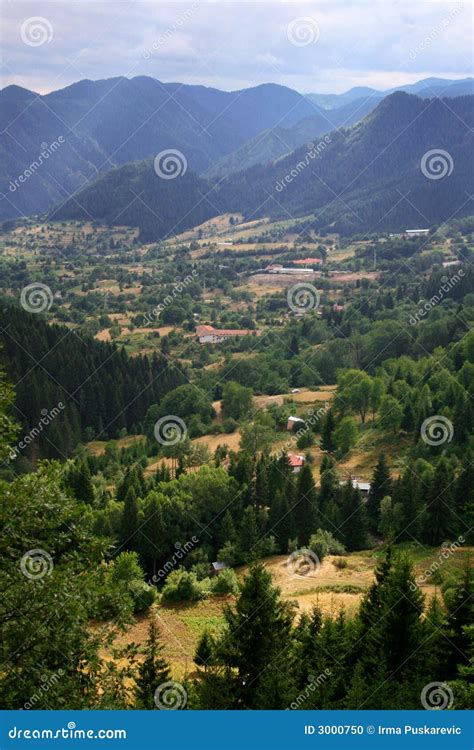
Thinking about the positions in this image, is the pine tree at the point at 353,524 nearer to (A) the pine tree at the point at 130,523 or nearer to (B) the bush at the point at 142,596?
(A) the pine tree at the point at 130,523

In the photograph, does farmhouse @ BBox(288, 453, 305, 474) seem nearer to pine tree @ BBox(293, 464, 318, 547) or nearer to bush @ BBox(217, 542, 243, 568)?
pine tree @ BBox(293, 464, 318, 547)

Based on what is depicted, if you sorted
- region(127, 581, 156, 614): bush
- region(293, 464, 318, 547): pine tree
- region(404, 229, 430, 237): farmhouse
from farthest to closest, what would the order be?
region(404, 229, 430, 237): farmhouse
region(293, 464, 318, 547): pine tree
region(127, 581, 156, 614): bush

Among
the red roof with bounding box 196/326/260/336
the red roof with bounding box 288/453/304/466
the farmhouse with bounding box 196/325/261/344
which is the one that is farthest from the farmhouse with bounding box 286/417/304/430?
the red roof with bounding box 196/326/260/336

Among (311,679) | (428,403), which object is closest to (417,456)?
(428,403)

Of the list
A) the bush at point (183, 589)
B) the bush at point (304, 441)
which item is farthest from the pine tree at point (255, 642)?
the bush at point (304, 441)

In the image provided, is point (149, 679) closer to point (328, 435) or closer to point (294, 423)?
point (328, 435)

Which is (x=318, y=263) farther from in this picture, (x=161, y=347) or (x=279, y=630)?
(x=279, y=630)

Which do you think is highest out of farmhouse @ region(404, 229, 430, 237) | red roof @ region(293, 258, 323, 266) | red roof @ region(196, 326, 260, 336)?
farmhouse @ region(404, 229, 430, 237)
